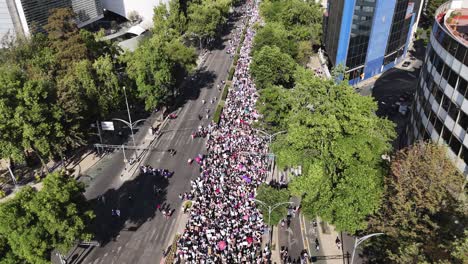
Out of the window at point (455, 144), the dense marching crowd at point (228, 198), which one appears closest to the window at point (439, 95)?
the window at point (455, 144)

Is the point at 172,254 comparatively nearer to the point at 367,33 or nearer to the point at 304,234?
the point at 304,234

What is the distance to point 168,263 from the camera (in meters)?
34.9

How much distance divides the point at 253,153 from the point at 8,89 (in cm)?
3103

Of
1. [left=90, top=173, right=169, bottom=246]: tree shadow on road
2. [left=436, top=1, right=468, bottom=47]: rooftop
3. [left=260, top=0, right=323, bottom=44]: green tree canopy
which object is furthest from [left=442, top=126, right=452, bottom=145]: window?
[left=260, top=0, right=323, bottom=44]: green tree canopy

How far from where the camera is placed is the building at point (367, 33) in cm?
7225

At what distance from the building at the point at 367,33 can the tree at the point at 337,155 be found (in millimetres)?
35292

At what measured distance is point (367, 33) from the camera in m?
74.6

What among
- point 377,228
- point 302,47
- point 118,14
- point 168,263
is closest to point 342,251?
point 377,228

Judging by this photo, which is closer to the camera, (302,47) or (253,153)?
(253,153)

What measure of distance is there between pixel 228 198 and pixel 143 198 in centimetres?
1052

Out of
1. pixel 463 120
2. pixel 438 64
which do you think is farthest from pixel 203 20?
pixel 463 120

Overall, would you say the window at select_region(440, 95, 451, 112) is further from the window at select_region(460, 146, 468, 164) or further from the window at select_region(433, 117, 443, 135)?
the window at select_region(460, 146, 468, 164)

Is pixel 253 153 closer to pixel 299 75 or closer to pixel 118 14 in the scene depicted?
pixel 299 75

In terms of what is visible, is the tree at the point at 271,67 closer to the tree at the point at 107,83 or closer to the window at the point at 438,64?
the tree at the point at 107,83
